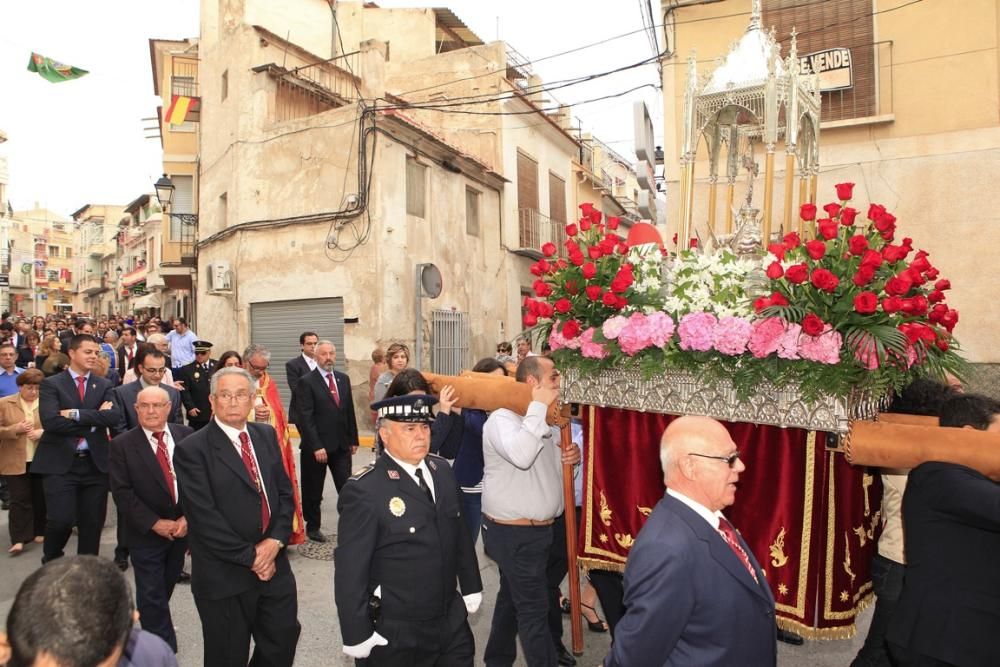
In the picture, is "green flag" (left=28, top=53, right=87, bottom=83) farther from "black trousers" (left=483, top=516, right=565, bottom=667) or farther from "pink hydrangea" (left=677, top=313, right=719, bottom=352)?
"pink hydrangea" (left=677, top=313, right=719, bottom=352)

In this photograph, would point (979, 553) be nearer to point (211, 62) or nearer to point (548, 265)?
point (548, 265)

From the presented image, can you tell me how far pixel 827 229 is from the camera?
309 centimetres

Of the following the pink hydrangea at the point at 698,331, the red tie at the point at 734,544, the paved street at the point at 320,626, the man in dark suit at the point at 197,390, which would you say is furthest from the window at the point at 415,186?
the red tie at the point at 734,544

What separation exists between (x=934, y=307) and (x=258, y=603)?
11.7 feet

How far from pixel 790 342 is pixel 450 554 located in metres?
1.72

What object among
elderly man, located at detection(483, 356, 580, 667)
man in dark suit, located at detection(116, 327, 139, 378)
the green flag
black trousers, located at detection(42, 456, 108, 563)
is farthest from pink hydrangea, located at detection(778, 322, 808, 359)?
the green flag

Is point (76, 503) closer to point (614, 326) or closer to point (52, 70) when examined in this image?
point (614, 326)

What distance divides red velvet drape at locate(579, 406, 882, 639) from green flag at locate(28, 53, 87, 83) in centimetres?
1178

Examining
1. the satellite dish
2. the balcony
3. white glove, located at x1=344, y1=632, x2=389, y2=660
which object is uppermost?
the balcony

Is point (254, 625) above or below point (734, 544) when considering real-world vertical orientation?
below

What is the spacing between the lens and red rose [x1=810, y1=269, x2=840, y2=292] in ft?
9.66

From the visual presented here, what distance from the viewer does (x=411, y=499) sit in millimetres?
3000

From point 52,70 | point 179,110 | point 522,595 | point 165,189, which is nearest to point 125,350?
point 52,70

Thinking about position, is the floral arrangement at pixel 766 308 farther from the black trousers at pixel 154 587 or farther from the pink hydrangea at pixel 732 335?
the black trousers at pixel 154 587
